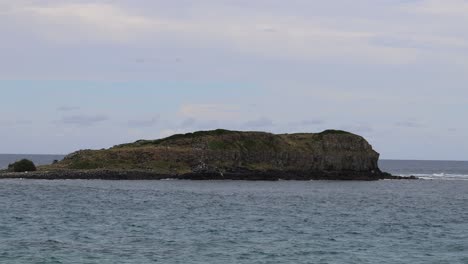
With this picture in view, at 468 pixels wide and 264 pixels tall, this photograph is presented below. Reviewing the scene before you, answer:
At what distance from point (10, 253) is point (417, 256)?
22471 mm

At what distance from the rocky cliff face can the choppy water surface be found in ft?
157

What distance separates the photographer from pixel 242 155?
150 m

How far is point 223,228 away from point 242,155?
308 ft

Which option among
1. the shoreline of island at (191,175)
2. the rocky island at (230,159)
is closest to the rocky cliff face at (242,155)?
the rocky island at (230,159)

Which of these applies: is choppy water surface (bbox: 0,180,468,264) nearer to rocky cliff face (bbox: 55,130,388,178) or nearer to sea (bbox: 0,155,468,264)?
sea (bbox: 0,155,468,264)

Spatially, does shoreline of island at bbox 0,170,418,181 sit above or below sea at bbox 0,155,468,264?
above

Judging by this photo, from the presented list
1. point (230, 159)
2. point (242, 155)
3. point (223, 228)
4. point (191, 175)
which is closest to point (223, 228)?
point (223, 228)

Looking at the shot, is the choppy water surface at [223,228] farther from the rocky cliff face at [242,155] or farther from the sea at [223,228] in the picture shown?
the rocky cliff face at [242,155]

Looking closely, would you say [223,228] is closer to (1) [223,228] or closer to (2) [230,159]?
(1) [223,228]

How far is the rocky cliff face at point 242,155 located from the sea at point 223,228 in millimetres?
47082

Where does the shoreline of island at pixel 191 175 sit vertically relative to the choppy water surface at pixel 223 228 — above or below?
above

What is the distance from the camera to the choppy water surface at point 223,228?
138ft

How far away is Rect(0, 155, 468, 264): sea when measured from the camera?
42188 mm

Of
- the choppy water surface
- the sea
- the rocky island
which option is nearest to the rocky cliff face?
the rocky island
